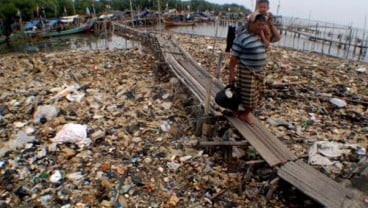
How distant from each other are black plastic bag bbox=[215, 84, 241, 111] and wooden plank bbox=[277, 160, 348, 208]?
983mm

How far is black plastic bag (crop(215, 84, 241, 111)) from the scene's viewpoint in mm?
3859

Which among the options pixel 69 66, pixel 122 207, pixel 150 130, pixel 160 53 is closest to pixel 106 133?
pixel 150 130

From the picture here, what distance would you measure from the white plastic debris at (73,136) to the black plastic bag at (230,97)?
2.01m

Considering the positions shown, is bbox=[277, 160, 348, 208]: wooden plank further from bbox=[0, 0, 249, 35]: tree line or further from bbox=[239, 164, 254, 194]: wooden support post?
bbox=[0, 0, 249, 35]: tree line

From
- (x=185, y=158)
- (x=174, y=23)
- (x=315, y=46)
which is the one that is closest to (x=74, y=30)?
(x=174, y=23)

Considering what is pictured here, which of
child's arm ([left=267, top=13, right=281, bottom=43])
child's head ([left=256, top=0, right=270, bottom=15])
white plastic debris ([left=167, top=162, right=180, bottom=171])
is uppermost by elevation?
child's head ([left=256, top=0, right=270, bottom=15])

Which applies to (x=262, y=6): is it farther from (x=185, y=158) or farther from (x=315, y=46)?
(x=315, y=46)

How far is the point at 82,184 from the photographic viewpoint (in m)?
3.72

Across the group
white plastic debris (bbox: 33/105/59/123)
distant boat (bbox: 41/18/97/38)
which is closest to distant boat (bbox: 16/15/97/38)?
distant boat (bbox: 41/18/97/38)

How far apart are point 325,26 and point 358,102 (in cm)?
2246

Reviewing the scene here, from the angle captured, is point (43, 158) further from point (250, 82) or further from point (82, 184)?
point (250, 82)

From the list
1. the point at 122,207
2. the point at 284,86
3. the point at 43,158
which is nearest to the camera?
the point at 122,207

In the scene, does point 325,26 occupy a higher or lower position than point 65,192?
higher

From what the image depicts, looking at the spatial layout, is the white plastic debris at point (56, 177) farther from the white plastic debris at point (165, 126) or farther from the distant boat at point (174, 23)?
the distant boat at point (174, 23)
